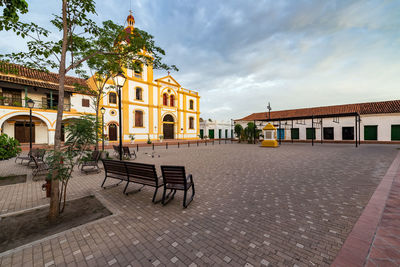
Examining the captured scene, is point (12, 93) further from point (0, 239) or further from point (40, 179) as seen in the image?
point (0, 239)

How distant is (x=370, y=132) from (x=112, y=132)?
3464cm

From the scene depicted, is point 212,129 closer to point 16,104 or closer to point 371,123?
point 371,123

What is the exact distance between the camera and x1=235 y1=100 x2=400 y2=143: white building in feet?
66.0

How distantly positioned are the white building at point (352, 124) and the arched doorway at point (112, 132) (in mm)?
20762

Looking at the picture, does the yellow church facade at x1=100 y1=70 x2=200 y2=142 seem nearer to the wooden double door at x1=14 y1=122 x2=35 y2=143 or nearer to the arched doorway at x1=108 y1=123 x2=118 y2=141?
the arched doorway at x1=108 y1=123 x2=118 y2=141

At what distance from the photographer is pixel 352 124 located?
887 inches

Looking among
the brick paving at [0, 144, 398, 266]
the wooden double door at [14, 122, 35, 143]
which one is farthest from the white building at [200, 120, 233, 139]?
the brick paving at [0, 144, 398, 266]

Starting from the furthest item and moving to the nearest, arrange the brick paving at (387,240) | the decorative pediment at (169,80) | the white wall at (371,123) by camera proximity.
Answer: the decorative pediment at (169,80) < the white wall at (371,123) < the brick paving at (387,240)

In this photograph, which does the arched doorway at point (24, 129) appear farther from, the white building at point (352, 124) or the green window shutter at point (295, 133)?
the green window shutter at point (295, 133)

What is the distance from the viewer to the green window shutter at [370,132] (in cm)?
2123

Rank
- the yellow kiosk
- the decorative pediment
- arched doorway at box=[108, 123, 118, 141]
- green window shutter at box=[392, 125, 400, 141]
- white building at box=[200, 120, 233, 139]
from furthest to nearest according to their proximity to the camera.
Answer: white building at box=[200, 120, 233, 139], the decorative pediment, arched doorway at box=[108, 123, 118, 141], green window shutter at box=[392, 125, 400, 141], the yellow kiosk

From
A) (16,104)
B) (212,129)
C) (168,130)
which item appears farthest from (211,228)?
(212,129)

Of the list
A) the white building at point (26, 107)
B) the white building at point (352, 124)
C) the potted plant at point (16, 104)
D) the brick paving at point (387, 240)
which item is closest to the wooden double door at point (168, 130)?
the white building at point (26, 107)

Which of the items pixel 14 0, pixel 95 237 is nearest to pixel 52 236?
pixel 95 237
